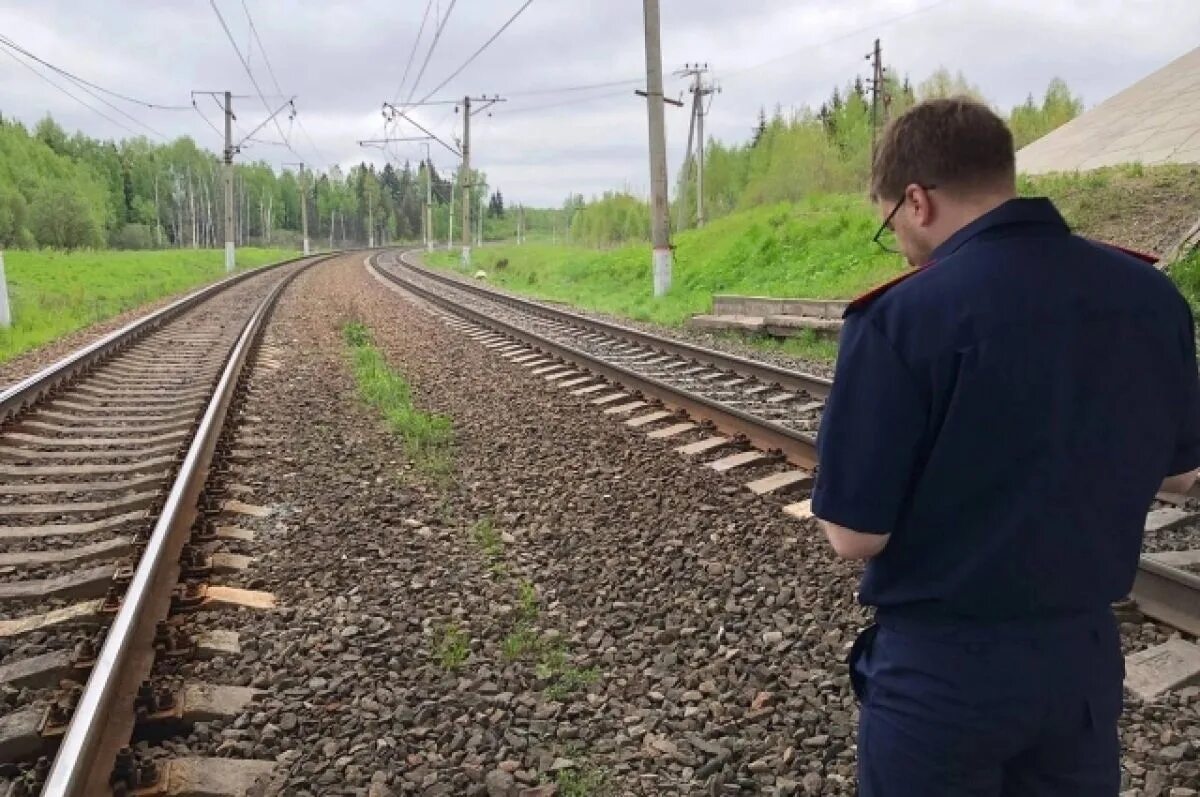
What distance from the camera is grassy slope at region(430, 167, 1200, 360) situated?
46.9 ft

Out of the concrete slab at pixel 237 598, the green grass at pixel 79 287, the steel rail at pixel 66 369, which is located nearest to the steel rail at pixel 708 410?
the concrete slab at pixel 237 598

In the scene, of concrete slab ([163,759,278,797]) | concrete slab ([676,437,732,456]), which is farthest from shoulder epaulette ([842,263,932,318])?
concrete slab ([676,437,732,456])

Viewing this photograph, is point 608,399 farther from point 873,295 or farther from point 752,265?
point 752,265

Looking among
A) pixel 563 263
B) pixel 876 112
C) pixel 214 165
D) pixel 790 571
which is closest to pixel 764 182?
pixel 876 112

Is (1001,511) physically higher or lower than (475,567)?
higher

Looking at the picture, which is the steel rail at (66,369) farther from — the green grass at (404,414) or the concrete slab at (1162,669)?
the concrete slab at (1162,669)

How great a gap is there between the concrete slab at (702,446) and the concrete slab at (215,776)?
3.84 meters

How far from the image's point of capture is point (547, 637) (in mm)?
3799

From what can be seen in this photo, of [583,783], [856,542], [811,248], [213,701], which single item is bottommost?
[583,783]

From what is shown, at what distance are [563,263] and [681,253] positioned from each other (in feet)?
30.3

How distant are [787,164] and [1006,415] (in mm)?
48234

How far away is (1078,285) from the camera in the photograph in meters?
1.41

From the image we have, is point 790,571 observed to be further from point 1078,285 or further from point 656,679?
point 1078,285

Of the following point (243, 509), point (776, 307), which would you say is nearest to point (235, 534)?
point (243, 509)
